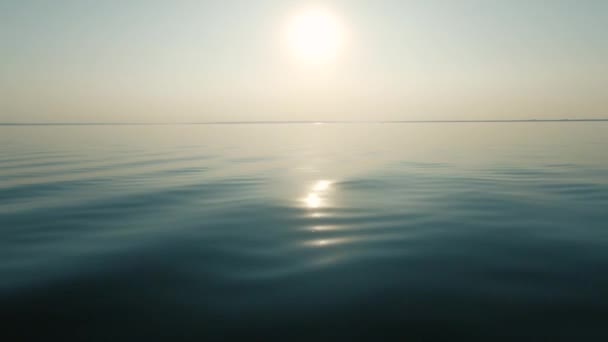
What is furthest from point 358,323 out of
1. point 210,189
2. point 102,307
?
point 210,189

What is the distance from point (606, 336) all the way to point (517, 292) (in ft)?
3.17

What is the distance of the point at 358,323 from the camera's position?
3.63 m

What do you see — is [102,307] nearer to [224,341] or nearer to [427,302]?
[224,341]

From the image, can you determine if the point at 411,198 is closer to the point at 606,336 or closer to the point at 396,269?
the point at 396,269

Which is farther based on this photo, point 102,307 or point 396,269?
point 396,269

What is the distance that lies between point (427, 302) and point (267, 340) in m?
1.96

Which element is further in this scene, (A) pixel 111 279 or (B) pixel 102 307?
(A) pixel 111 279

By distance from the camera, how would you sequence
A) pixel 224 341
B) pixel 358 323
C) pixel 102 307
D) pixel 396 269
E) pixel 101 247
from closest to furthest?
pixel 224 341 < pixel 358 323 < pixel 102 307 < pixel 396 269 < pixel 101 247

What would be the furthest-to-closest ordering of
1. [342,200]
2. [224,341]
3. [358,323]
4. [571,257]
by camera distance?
[342,200], [571,257], [358,323], [224,341]

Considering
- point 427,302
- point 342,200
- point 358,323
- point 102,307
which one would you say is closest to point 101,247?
point 102,307

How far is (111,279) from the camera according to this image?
15.4ft

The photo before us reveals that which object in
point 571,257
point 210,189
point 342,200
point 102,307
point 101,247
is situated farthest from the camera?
point 210,189

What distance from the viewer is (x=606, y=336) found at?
3.37 metres

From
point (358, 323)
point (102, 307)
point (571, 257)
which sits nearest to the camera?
point (358, 323)
